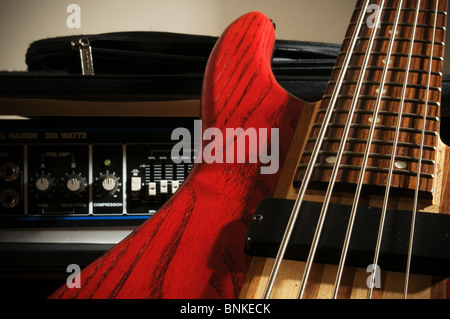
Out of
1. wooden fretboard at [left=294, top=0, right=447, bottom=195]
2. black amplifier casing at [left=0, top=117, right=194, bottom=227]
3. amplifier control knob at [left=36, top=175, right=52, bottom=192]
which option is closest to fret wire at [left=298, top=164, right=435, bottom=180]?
wooden fretboard at [left=294, top=0, right=447, bottom=195]

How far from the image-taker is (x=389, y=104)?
0.42 m

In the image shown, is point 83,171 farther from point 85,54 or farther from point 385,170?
point 385,170

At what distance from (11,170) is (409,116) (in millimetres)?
580

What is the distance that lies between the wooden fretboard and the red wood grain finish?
5cm

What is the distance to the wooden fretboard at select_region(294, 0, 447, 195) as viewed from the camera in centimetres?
37

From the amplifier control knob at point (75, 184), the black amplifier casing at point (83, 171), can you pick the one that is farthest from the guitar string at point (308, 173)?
the amplifier control knob at point (75, 184)

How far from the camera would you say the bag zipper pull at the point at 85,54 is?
610 mm

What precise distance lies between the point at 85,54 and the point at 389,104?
447mm

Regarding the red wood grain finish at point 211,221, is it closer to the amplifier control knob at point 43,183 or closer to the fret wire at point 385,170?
the fret wire at point 385,170

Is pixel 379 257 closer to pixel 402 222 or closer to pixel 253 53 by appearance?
pixel 402 222

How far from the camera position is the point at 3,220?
2.09 ft

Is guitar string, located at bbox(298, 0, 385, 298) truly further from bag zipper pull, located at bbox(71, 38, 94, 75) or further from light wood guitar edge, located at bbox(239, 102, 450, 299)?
bag zipper pull, located at bbox(71, 38, 94, 75)

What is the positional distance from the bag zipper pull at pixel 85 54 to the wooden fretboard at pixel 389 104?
37 centimetres

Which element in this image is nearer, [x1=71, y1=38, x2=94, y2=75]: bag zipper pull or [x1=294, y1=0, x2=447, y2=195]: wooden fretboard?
[x1=294, y1=0, x2=447, y2=195]: wooden fretboard
